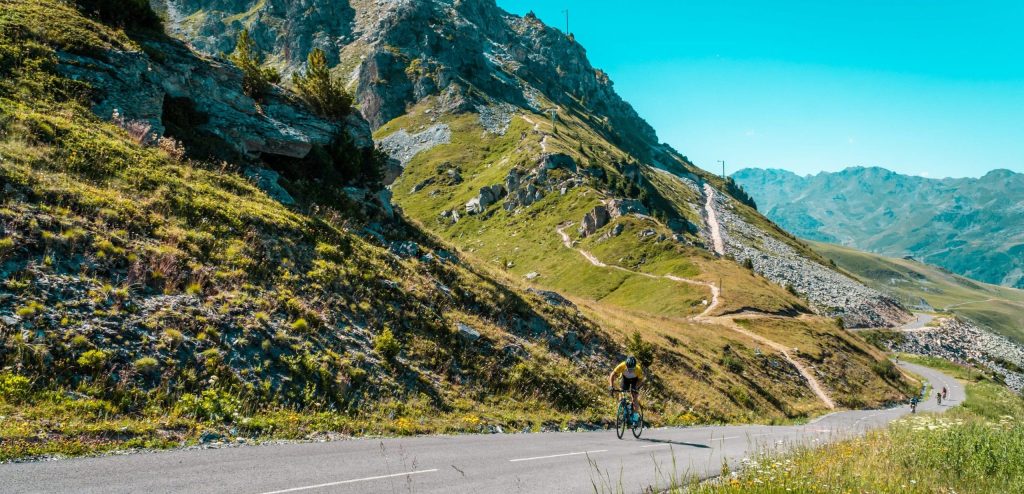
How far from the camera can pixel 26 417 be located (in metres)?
10.1

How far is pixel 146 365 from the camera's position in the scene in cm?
1283

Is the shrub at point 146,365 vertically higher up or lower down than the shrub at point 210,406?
higher up

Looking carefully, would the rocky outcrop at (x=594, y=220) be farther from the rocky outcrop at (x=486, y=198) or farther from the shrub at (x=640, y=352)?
the shrub at (x=640, y=352)

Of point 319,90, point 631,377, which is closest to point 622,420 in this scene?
point 631,377

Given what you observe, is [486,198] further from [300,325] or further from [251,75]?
[300,325]

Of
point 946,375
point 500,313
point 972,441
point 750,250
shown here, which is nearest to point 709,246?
point 750,250

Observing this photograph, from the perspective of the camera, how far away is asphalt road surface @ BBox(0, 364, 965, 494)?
879 centimetres

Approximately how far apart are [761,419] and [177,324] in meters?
34.4

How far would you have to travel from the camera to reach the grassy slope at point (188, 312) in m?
11.9

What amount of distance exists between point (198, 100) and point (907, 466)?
121ft

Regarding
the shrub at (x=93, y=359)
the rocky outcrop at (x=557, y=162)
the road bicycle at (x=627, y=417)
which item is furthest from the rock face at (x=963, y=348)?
the shrub at (x=93, y=359)

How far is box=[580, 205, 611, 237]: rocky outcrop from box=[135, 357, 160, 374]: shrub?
101 meters

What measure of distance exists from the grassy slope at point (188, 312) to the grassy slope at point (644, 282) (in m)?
13.6

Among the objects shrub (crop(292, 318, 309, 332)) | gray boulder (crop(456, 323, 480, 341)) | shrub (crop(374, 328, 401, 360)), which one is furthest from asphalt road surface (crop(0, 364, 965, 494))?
gray boulder (crop(456, 323, 480, 341))
